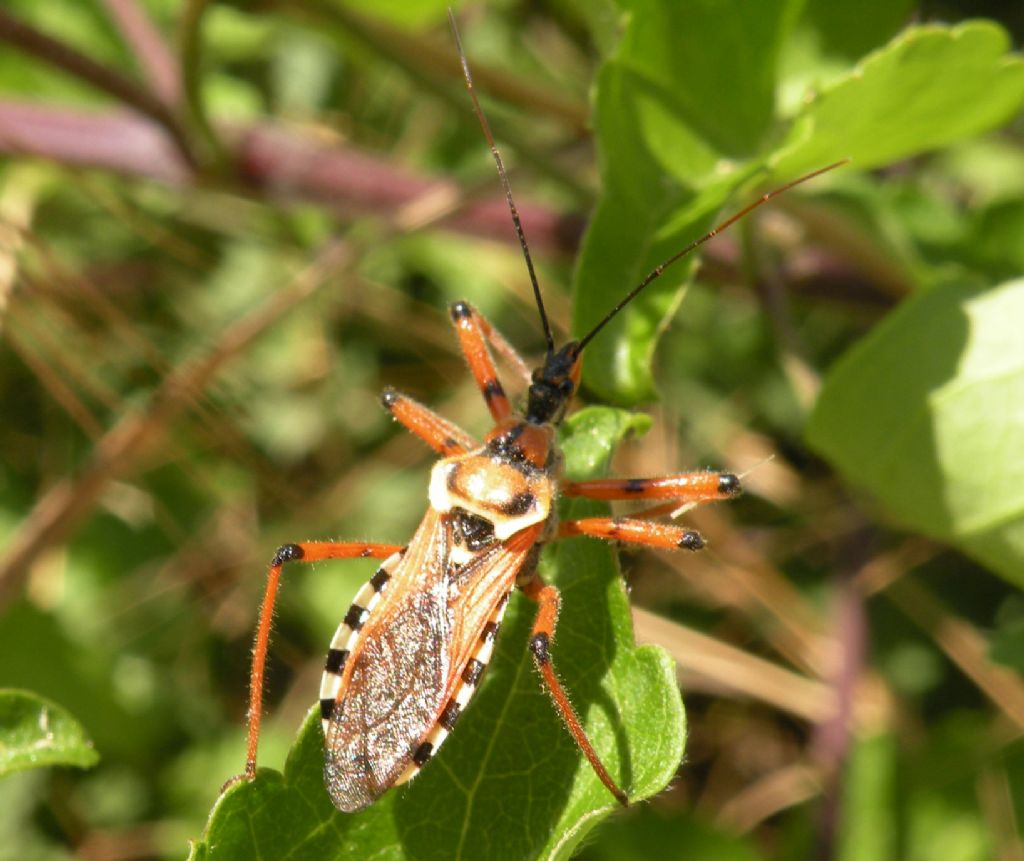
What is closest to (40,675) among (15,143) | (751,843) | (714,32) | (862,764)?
(15,143)

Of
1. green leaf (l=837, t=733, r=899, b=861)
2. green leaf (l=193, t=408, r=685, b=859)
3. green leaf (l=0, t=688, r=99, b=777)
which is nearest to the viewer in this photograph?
green leaf (l=193, t=408, r=685, b=859)

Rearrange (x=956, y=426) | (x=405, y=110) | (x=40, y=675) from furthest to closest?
1. (x=405, y=110)
2. (x=40, y=675)
3. (x=956, y=426)

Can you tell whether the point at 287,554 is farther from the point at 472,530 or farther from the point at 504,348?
the point at 504,348

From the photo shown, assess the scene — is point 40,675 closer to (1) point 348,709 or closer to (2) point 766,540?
(1) point 348,709

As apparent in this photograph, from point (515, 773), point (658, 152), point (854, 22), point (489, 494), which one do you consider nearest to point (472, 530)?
point (489, 494)

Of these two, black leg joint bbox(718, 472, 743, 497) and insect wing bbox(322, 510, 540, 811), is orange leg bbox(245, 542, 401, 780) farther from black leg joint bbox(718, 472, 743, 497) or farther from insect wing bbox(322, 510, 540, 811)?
black leg joint bbox(718, 472, 743, 497)

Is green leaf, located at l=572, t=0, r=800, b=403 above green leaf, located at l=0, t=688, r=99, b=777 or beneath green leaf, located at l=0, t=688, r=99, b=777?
above

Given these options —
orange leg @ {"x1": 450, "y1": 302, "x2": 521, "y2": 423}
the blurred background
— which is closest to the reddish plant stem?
the blurred background
